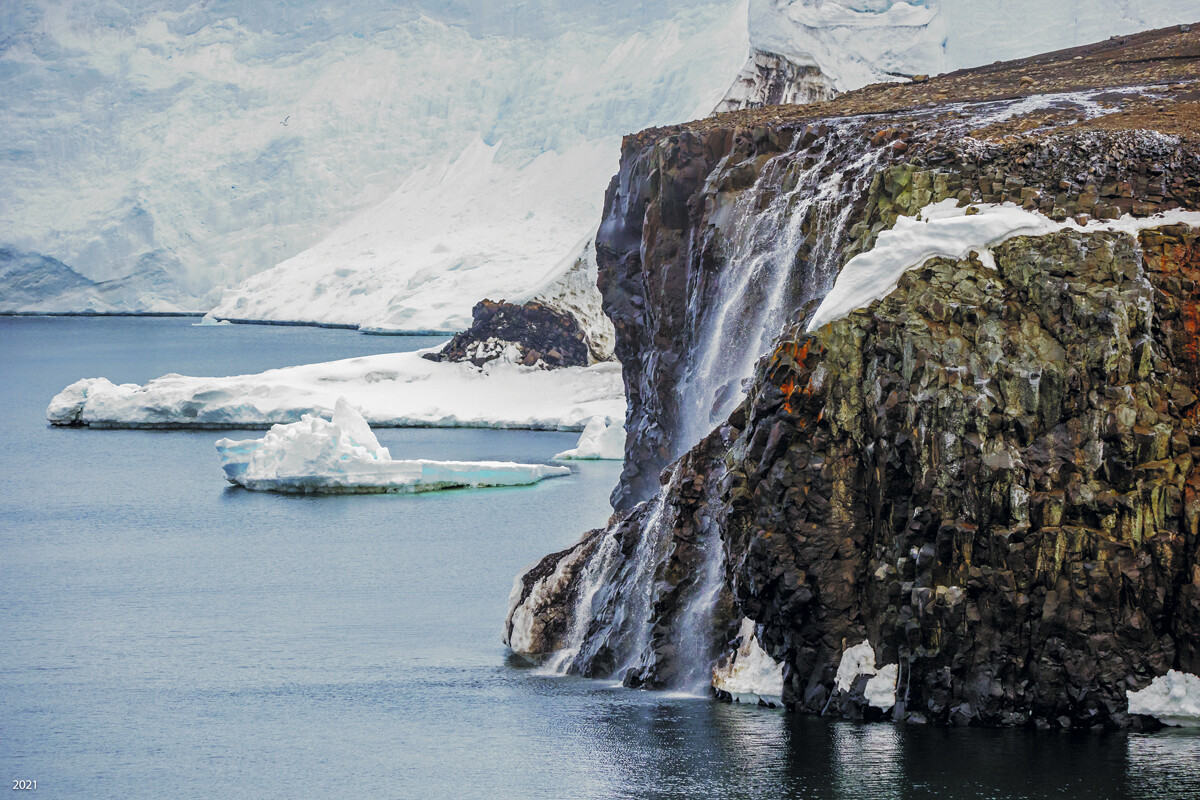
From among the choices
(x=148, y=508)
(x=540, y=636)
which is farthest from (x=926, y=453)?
(x=148, y=508)

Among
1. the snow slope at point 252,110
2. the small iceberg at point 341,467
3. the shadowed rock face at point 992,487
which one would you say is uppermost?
the snow slope at point 252,110

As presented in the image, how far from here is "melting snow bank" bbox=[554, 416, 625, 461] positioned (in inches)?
1907

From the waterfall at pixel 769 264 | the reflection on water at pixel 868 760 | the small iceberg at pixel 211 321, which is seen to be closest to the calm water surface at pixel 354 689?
the reflection on water at pixel 868 760

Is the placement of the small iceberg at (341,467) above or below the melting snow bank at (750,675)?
above

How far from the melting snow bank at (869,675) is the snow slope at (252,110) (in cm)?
8905

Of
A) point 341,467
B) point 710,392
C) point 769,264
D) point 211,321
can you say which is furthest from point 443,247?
point 769,264

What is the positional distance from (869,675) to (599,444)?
32.6m

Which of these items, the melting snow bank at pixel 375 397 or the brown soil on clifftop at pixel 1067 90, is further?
the melting snow bank at pixel 375 397

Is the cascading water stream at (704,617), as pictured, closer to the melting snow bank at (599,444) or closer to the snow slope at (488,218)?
the melting snow bank at (599,444)

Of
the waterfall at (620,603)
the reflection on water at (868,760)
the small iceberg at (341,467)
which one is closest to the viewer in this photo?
the reflection on water at (868,760)

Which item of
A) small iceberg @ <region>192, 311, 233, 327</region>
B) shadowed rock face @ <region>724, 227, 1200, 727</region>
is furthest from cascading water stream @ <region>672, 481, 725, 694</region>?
small iceberg @ <region>192, 311, 233, 327</region>

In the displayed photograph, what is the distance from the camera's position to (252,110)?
116 meters

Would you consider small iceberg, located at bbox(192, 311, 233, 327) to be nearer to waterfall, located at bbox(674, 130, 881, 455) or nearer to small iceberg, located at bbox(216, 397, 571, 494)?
small iceberg, located at bbox(216, 397, 571, 494)

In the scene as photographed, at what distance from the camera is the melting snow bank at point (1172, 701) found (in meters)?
15.1
